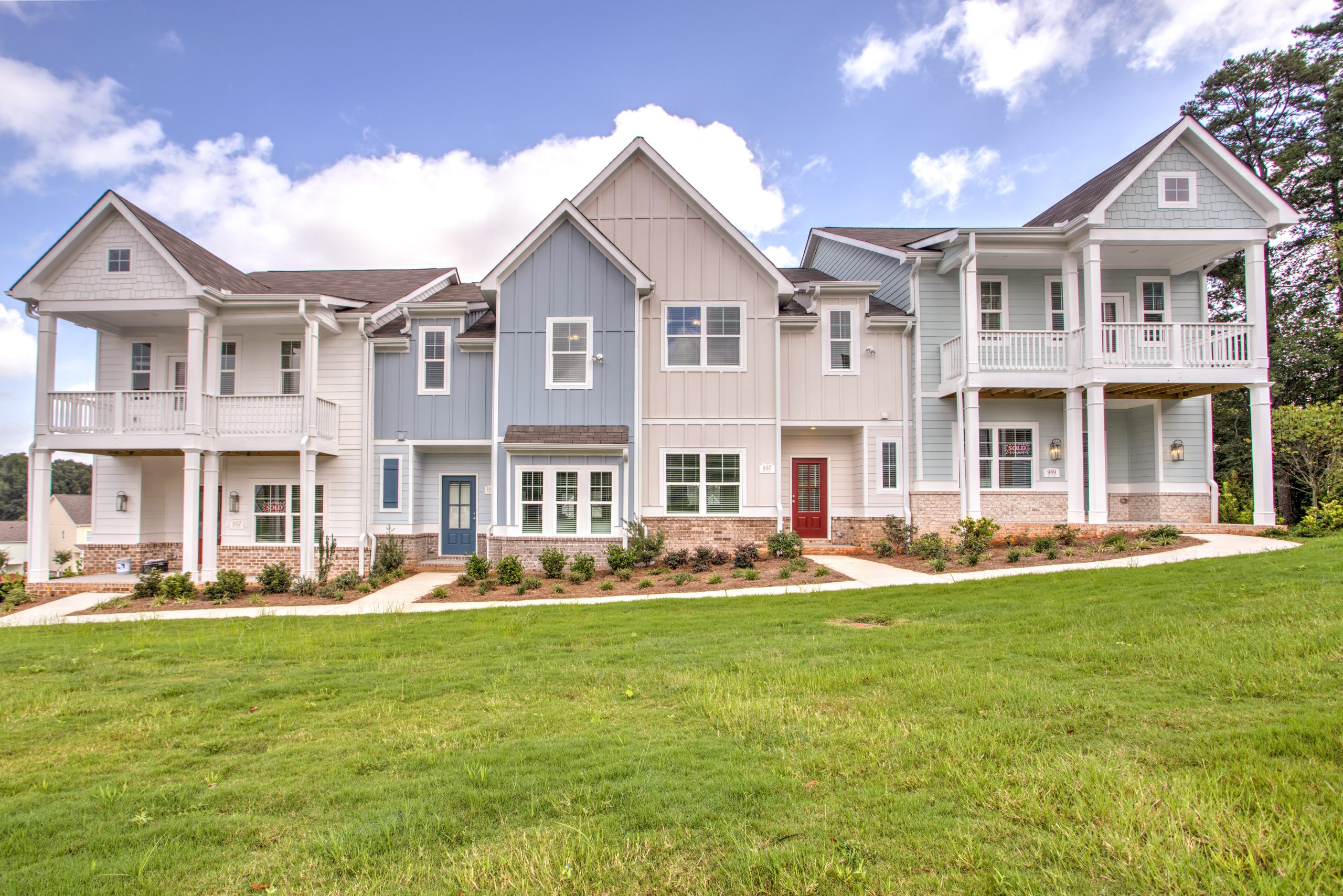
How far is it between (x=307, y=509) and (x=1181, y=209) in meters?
20.5

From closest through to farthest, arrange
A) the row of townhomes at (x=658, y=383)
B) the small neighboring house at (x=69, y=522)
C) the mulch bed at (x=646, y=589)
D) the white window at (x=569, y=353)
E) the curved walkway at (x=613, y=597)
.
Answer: the curved walkway at (x=613, y=597), the mulch bed at (x=646, y=589), the row of townhomes at (x=658, y=383), the white window at (x=569, y=353), the small neighboring house at (x=69, y=522)

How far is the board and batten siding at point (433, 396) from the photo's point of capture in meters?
17.1

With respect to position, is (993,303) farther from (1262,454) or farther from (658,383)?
(658,383)

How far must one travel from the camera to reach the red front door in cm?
1803

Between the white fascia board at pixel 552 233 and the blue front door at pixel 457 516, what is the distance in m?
4.88

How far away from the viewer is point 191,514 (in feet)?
48.6

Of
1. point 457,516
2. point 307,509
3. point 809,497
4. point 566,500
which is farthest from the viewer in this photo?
point 809,497

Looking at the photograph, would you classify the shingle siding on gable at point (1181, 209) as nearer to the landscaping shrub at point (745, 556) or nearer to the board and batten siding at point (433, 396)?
the landscaping shrub at point (745, 556)

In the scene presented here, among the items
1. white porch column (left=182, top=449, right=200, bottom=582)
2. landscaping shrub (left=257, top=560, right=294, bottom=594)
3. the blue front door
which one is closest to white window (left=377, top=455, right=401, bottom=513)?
the blue front door

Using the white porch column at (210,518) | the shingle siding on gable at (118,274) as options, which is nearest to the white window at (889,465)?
the white porch column at (210,518)

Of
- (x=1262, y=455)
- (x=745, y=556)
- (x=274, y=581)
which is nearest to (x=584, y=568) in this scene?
(x=745, y=556)

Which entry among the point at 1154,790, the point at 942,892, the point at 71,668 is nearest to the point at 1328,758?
the point at 1154,790

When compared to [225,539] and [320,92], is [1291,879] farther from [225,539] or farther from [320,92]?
[320,92]

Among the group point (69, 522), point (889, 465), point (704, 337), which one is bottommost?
point (69, 522)
